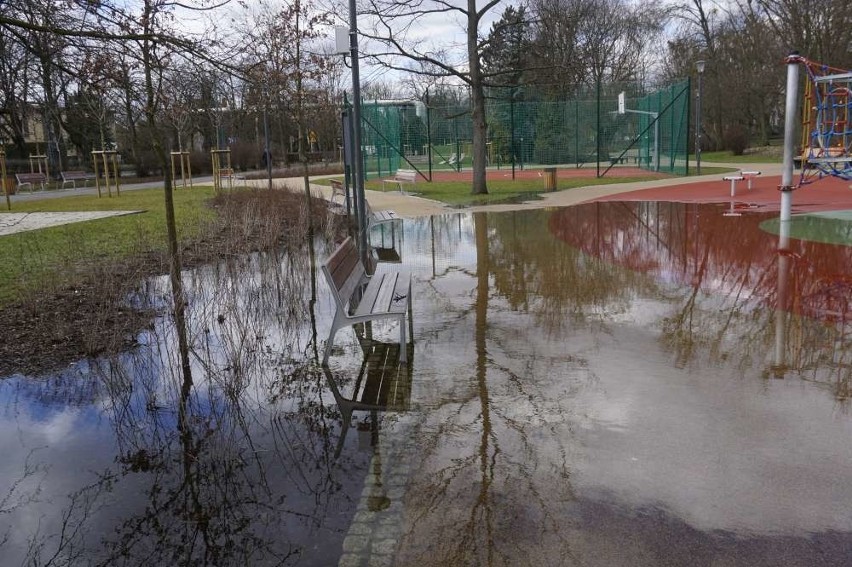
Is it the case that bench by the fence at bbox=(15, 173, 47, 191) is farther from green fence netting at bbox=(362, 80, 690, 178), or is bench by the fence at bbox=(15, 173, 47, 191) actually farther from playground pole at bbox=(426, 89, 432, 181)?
playground pole at bbox=(426, 89, 432, 181)

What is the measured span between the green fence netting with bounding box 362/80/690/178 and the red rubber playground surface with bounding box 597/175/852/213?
19.1ft

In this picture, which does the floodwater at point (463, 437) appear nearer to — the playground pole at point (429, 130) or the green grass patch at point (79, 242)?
the green grass patch at point (79, 242)

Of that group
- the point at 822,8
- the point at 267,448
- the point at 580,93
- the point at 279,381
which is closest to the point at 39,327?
the point at 279,381

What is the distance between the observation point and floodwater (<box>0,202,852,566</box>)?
135 inches

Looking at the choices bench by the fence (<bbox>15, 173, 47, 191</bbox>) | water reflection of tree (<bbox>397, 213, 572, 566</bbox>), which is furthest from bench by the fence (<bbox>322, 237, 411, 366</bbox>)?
bench by the fence (<bbox>15, 173, 47, 191</bbox>)

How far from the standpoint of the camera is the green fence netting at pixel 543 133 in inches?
1111

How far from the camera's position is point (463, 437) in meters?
4.52

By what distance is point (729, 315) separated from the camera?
7086 millimetres

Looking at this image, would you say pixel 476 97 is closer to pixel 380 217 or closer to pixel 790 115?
pixel 380 217

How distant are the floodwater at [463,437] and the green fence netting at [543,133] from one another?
2093 cm

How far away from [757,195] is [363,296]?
14879mm

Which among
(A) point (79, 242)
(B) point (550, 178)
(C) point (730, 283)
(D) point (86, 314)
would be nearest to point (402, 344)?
(D) point (86, 314)

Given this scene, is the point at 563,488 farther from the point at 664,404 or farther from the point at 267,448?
the point at 267,448

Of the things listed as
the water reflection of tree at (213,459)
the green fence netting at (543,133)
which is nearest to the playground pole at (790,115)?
the water reflection of tree at (213,459)
